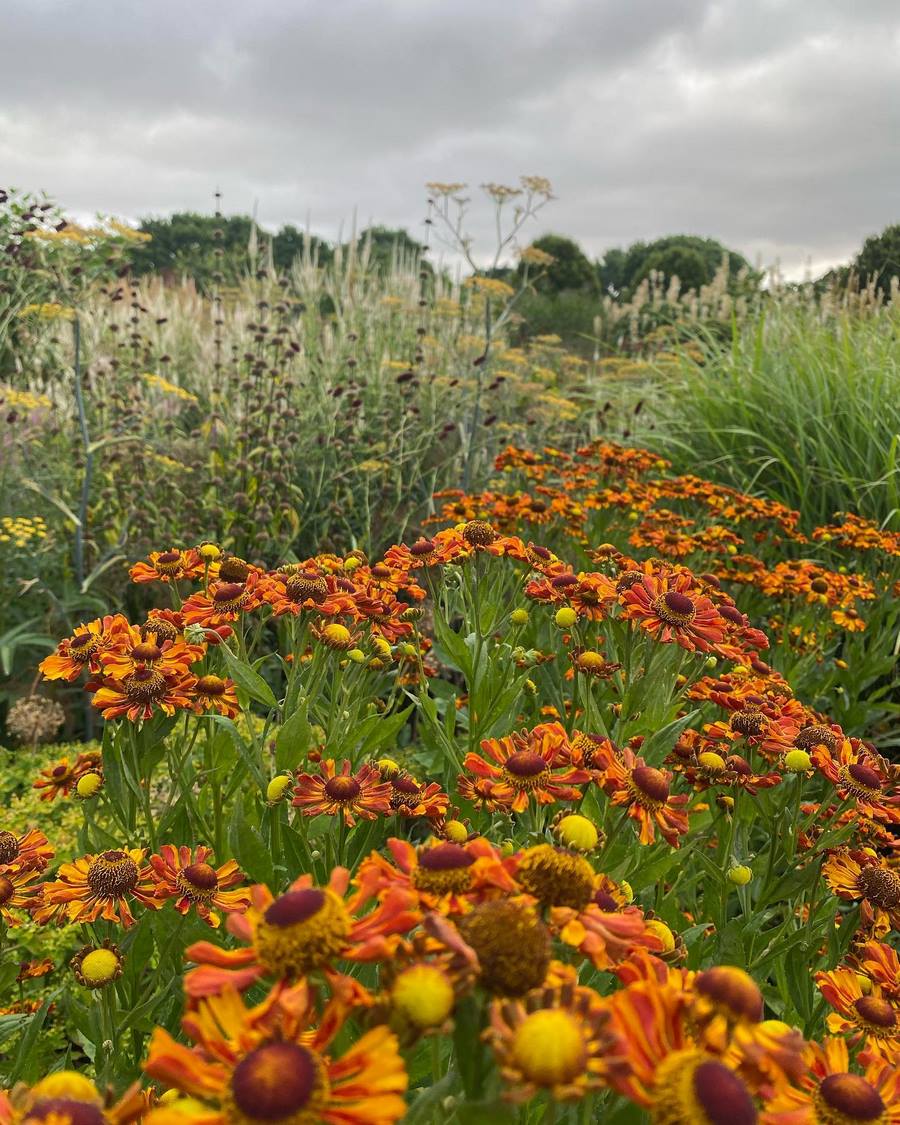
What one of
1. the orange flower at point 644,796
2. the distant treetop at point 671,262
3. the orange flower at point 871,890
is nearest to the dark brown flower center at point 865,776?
the orange flower at point 871,890

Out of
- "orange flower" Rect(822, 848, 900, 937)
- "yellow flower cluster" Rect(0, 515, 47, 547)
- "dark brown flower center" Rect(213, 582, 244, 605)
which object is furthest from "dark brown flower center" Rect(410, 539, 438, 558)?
"yellow flower cluster" Rect(0, 515, 47, 547)

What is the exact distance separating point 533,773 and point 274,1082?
68 centimetres

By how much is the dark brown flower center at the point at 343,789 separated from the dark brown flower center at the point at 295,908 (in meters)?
0.56

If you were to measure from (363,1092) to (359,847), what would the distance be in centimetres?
81

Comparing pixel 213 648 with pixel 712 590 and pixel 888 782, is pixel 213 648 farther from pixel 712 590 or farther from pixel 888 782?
pixel 888 782

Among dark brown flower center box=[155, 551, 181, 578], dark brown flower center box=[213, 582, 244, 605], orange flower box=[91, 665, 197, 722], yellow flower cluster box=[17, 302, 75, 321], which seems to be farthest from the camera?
yellow flower cluster box=[17, 302, 75, 321]

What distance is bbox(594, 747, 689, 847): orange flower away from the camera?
106 cm

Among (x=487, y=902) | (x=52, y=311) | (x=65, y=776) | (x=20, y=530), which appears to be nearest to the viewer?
(x=487, y=902)

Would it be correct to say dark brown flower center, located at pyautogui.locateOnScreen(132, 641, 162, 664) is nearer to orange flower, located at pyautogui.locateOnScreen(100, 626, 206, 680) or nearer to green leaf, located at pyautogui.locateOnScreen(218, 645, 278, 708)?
orange flower, located at pyautogui.locateOnScreen(100, 626, 206, 680)

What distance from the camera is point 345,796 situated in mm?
1143

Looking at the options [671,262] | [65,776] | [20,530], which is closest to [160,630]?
[65,776]

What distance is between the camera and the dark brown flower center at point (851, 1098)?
66cm

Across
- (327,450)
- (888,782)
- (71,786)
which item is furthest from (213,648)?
(327,450)

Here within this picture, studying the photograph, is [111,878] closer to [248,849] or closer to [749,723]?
[248,849]
